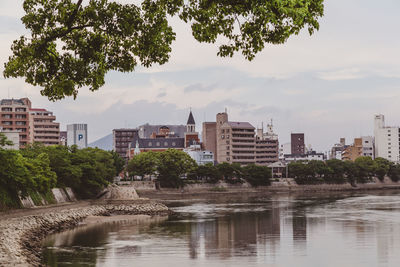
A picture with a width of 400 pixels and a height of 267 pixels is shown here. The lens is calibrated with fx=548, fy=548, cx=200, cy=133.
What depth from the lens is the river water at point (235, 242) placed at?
38.1 meters

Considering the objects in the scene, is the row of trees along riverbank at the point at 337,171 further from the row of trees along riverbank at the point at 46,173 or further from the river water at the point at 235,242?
the river water at the point at 235,242

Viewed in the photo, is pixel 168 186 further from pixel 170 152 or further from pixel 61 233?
pixel 61 233

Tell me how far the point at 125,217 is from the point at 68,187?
11184 mm

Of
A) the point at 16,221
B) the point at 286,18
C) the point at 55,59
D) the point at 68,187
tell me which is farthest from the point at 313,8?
the point at 68,187

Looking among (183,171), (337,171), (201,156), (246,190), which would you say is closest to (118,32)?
(183,171)

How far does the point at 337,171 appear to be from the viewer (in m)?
162

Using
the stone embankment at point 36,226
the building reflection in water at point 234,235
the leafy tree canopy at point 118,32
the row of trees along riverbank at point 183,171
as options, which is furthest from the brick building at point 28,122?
the leafy tree canopy at point 118,32

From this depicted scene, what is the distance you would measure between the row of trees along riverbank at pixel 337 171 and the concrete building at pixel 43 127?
75301 millimetres

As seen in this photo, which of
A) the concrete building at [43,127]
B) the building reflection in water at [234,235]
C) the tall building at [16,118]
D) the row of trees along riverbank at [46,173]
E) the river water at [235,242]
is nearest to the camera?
the river water at [235,242]

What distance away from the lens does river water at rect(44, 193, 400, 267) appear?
38094mm

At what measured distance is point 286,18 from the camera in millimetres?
12836

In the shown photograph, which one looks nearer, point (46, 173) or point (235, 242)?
point (235, 242)

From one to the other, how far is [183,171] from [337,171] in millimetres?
50145

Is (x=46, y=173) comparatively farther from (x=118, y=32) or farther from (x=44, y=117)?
(x=44, y=117)
